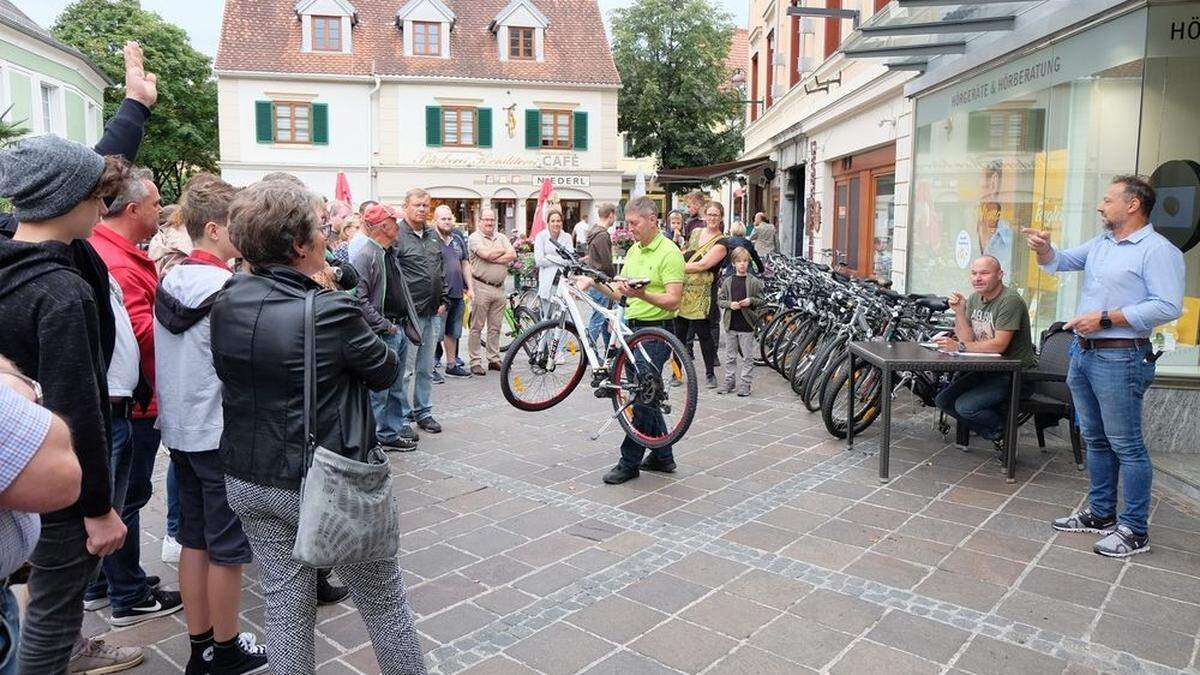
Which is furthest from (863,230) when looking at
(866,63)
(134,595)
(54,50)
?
(54,50)

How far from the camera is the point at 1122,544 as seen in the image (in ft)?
13.7

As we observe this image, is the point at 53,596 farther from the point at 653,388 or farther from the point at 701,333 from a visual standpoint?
the point at 701,333

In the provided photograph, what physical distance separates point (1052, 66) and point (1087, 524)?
443cm

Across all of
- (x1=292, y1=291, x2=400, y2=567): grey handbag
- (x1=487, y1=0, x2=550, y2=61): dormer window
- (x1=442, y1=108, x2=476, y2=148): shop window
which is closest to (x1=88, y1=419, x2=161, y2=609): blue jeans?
(x1=292, y1=291, x2=400, y2=567): grey handbag

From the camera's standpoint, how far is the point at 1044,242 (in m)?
4.60

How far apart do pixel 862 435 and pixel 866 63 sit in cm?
768

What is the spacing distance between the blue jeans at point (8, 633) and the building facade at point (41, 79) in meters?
20.8

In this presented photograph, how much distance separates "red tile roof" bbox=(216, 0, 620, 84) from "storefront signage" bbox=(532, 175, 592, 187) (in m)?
3.42

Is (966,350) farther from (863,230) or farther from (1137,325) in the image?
(863,230)

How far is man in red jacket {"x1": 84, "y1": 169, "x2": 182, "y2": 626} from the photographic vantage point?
320 centimetres

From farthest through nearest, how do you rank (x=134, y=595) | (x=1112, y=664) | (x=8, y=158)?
(x=134, y=595)
(x=1112, y=664)
(x=8, y=158)

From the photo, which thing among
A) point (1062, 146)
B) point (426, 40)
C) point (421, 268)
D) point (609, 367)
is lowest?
point (609, 367)

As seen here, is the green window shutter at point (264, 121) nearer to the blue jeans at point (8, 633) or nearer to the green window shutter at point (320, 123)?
the green window shutter at point (320, 123)

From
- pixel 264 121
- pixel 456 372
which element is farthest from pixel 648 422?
pixel 264 121
